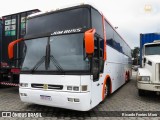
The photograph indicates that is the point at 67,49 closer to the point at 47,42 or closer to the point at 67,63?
the point at 67,63

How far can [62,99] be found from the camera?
15.7ft

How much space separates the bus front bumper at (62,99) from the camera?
461cm

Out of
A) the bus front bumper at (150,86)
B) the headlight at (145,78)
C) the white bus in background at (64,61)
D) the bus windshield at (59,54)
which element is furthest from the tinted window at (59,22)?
the bus front bumper at (150,86)

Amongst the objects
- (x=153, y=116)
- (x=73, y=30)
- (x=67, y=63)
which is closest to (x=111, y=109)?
(x=153, y=116)

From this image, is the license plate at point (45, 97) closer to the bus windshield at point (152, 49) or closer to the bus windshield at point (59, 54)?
the bus windshield at point (59, 54)

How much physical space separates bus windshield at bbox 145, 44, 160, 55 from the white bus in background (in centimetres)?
353

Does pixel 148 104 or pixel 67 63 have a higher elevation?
pixel 67 63

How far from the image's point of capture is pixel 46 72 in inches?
200

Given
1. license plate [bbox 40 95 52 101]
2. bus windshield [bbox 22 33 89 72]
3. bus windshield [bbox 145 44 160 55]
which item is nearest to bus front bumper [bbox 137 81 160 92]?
bus windshield [bbox 145 44 160 55]

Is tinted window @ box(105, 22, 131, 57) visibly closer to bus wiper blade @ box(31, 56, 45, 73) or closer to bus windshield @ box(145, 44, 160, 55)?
bus windshield @ box(145, 44, 160, 55)

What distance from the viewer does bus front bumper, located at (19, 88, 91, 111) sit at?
4.61 meters

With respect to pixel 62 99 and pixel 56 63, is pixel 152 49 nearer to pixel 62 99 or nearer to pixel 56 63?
pixel 56 63

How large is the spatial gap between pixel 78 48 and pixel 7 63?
16.7 feet

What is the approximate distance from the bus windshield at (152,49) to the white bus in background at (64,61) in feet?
11.6
